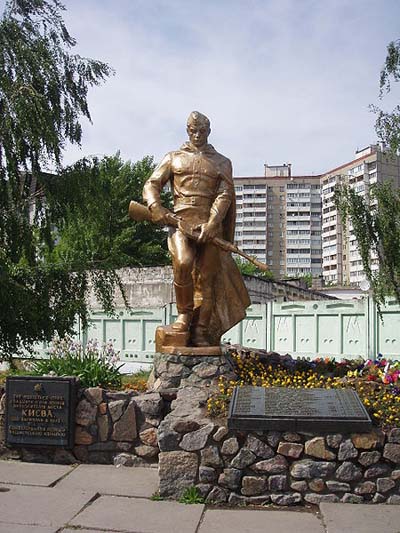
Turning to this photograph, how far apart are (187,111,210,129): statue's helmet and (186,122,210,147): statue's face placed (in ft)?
0.08

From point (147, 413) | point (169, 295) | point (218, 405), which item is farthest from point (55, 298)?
point (169, 295)

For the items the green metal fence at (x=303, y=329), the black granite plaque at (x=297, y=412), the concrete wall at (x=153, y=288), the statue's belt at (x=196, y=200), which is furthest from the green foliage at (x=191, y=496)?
the concrete wall at (x=153, y=288)

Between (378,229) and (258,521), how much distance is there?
340 inches

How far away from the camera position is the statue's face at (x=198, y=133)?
7.79 m

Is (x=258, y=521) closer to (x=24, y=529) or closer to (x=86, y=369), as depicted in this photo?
(x=24, y=529)

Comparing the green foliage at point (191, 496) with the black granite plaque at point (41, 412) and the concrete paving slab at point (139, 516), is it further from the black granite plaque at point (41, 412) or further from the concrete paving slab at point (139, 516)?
the black granite plaque at point (41, 412)

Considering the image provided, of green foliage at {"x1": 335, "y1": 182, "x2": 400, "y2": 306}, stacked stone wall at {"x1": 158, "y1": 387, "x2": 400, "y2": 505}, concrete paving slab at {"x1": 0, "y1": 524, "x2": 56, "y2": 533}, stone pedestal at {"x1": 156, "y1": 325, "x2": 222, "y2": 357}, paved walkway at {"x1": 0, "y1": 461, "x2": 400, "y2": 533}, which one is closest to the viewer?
concrete paving slab at {"x1": 0, "y1": 524, "x2": 56, "y2": 533}

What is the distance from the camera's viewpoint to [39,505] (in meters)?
4.79

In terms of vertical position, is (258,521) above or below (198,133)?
below

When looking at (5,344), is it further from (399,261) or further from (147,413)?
(399,261)

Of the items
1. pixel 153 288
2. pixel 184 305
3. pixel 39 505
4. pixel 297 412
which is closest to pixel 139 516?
pixel 39 505

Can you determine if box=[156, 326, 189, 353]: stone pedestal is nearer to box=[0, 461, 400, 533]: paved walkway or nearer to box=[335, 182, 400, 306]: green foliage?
box=[0, 461, 400, 533]: paved walkway

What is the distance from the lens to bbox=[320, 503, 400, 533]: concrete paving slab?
14.2 ft

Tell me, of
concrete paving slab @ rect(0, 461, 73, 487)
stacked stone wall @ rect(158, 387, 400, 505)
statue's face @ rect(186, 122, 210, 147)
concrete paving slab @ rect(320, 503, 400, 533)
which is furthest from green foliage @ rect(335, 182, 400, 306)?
concrete paving slab @ rect(0, 461, 73, 487)
